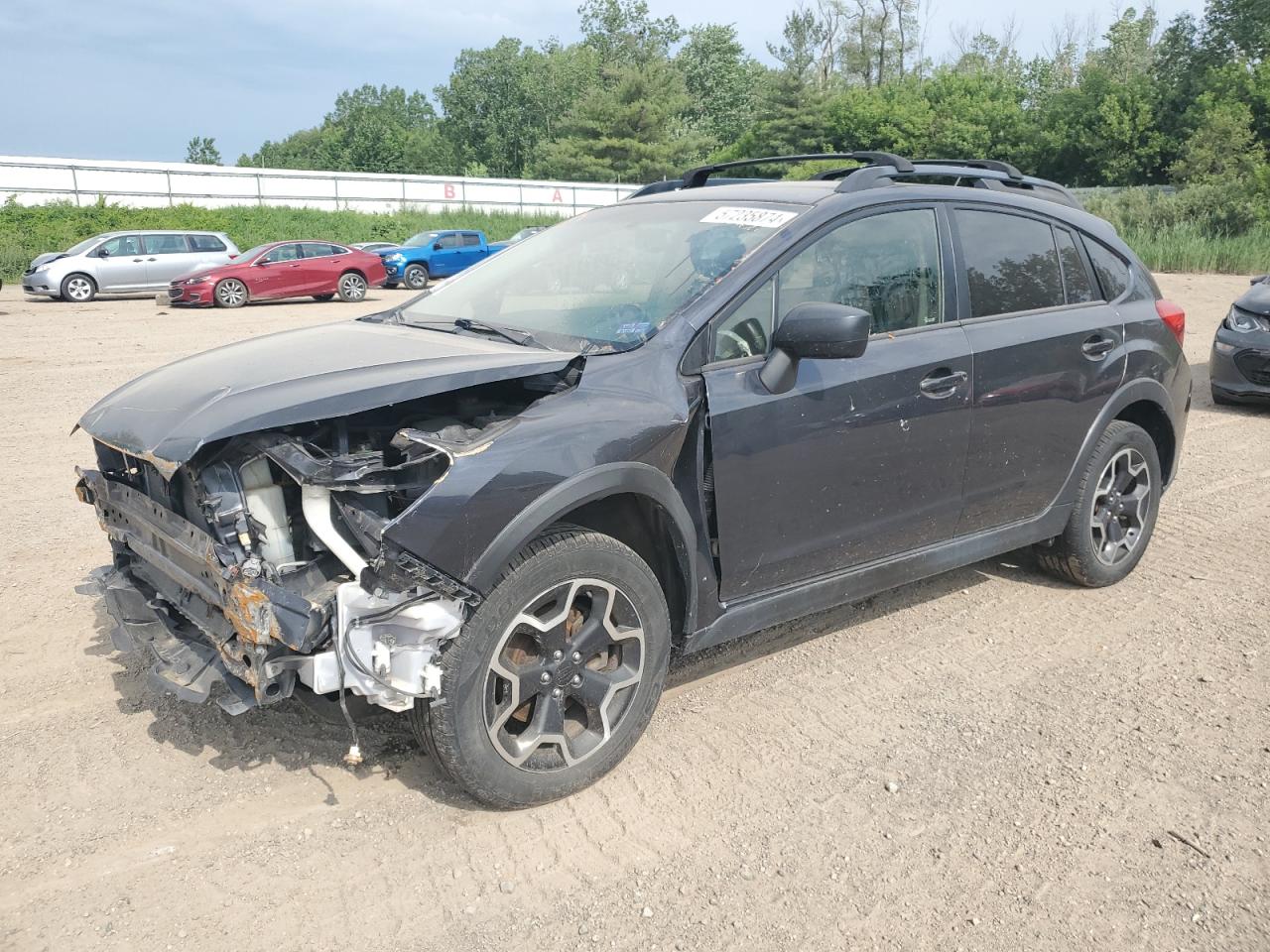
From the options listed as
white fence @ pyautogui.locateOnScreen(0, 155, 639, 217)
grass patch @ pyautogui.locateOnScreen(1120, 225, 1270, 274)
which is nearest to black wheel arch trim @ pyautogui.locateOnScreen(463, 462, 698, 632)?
grass patch @ pyautogui.locateOnScreen(1120, 225, 1270, 274)

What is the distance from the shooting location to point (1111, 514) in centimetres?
506

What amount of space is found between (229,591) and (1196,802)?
304cm

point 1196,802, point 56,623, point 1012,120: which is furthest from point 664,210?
point 1012,120

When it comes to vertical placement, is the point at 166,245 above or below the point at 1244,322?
below

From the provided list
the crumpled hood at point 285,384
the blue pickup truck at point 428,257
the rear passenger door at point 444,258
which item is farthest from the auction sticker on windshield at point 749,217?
the rear passenger door at point 444,258

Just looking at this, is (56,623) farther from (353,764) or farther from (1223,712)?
(1223,712)

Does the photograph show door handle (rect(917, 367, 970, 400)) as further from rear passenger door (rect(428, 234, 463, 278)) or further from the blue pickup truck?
rear passenger door (rect(428, 234, 463, 278))

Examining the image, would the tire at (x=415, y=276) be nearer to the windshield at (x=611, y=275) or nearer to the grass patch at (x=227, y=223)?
the grass patch at (x=227, y=223)

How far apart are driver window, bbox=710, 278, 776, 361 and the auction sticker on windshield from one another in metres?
0.30

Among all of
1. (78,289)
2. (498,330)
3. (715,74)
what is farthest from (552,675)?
(715,74)

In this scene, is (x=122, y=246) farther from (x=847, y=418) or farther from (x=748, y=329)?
(x=847, y=418)

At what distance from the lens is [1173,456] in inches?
210

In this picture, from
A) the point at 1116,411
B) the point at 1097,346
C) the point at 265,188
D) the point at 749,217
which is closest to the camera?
the point at 749,217

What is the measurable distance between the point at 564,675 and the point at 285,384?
1226 mm
